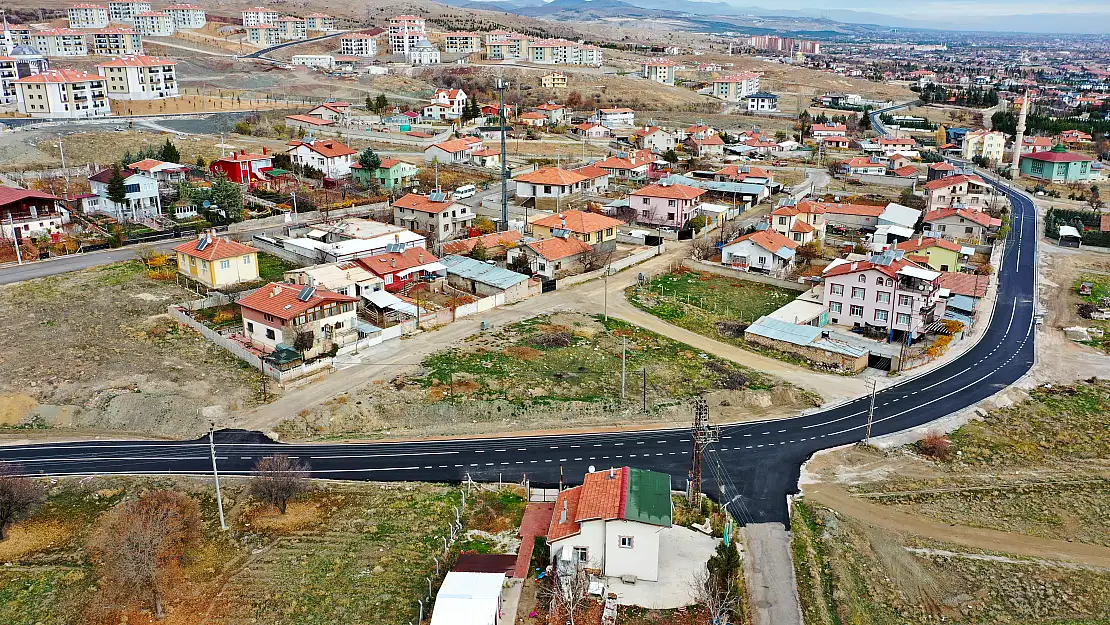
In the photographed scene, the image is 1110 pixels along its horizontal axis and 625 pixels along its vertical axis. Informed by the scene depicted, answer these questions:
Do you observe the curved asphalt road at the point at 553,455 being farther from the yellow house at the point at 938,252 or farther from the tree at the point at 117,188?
the tree at the point at 117,188

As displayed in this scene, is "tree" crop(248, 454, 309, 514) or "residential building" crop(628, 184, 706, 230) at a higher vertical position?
"residential building" crop(628, 184, 706, 230)

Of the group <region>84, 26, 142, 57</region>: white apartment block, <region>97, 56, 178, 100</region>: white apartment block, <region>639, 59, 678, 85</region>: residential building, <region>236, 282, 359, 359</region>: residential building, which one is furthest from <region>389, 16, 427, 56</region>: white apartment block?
<region>236, 282, 359, 359</region>: residential building

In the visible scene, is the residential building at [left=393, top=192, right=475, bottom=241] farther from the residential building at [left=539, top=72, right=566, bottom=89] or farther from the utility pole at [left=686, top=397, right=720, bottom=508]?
the residential building at [left=539, top=72, right=566, bottom=89]

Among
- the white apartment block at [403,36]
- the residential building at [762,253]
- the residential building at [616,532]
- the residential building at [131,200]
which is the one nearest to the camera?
the residential building at [616,532]

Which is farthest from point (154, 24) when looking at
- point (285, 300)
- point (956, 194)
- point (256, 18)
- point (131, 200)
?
point (956, 194)

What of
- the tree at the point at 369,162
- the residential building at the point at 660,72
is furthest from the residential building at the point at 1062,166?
the residential building at the point at 660,72

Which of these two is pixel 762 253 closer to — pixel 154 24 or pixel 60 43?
pixel 60 43
